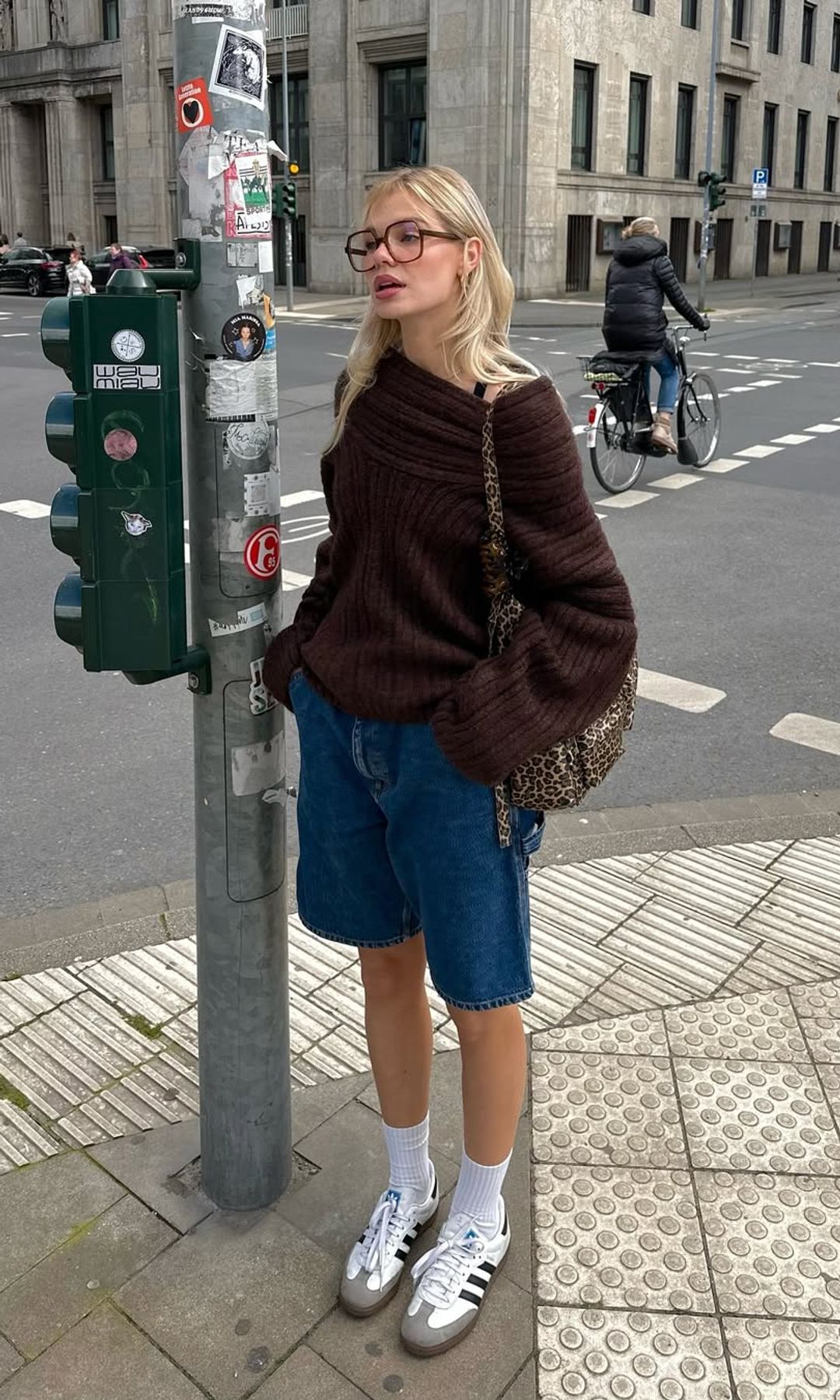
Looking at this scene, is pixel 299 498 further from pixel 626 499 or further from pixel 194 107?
pixel 194 107

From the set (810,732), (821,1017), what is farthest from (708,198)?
(821,1017)

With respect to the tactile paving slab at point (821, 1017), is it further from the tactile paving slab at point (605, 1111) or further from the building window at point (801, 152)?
the building window at point (801, 152)

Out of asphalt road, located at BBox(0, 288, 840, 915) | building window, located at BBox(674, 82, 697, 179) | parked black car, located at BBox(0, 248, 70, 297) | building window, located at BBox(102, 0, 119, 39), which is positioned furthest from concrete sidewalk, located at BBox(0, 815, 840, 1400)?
building window, located at BBox(102, 0, 119, 39)

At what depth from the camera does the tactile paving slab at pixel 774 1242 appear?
248 cm

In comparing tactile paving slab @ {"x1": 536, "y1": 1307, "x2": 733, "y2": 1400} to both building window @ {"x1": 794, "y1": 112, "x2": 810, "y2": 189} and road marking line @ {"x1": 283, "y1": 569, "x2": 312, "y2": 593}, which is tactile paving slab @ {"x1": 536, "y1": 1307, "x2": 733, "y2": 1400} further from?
building window @ {"x1": 794, "y1": 112, "x2": 810, "y2": 189}

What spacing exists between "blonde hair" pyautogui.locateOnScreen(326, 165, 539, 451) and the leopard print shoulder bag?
278 mm

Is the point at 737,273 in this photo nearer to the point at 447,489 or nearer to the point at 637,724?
the point at 637,724

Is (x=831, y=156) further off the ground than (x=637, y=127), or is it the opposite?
(x=831, y=156)

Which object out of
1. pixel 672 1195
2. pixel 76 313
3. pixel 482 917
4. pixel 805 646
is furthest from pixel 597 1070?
pixel 805 646

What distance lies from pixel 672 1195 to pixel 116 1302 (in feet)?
3.70

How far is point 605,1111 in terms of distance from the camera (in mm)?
3008

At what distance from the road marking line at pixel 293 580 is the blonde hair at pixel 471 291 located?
5.38 metres

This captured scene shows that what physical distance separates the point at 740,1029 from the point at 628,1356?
1.12 metres

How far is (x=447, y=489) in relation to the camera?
2111 mm
